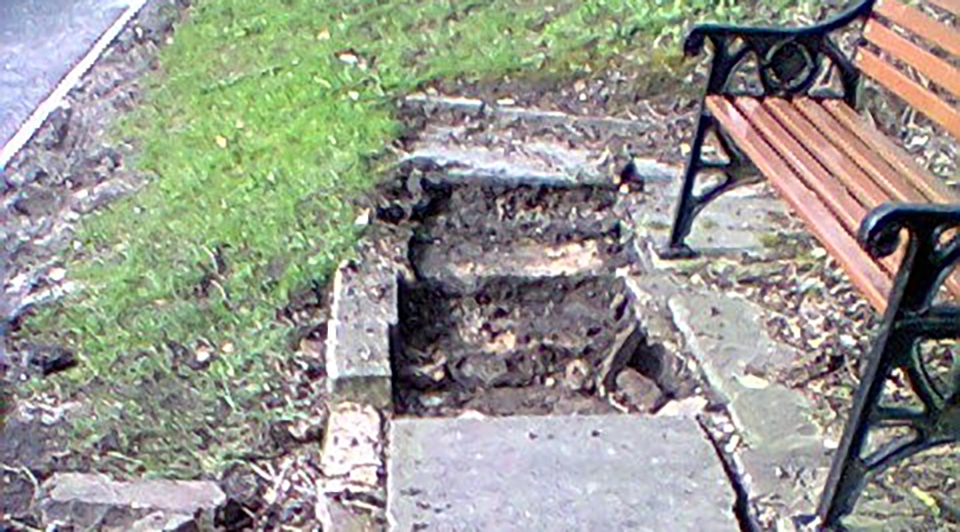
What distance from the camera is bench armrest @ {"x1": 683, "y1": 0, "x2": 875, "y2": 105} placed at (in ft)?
12.6

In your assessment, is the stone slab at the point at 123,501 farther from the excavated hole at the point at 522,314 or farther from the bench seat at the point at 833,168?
the bench seat at the point at 833,168

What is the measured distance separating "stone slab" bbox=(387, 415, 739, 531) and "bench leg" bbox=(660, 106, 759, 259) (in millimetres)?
1000

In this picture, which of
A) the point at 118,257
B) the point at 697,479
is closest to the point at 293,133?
the point at 118,257

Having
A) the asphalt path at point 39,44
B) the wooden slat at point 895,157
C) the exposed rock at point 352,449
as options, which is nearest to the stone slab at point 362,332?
the exposed rock at point 352,449

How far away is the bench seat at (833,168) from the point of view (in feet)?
9.41

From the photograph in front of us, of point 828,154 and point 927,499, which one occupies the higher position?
point 828,154

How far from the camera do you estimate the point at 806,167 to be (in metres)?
3.33

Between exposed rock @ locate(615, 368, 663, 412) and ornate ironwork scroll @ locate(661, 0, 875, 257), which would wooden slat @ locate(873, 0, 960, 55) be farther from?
exposed rock @ locate(615, 368, 663, 412)

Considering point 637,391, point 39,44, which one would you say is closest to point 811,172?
point 637,391

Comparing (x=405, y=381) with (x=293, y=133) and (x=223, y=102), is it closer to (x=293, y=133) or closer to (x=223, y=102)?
(x=293, y=133)

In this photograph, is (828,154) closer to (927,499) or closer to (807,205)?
(807,205)

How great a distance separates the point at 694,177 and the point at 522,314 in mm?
710

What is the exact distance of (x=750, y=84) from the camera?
17.7 ft

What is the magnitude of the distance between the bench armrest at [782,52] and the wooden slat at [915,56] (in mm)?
92
